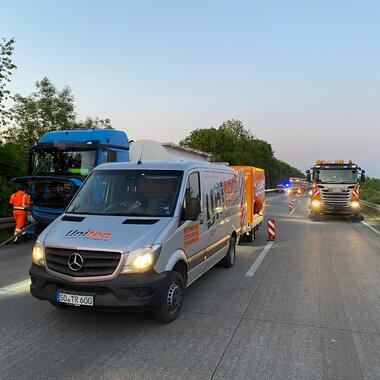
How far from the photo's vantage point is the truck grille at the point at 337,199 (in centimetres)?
1880

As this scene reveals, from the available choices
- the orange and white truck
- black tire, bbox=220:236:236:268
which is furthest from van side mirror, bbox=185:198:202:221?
the orange and white truck

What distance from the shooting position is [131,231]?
4.83 m

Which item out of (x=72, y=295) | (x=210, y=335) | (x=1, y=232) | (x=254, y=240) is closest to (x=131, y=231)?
(x=72, y=295)

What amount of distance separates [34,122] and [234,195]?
21451 mm

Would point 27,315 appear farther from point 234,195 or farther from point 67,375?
point 234,195

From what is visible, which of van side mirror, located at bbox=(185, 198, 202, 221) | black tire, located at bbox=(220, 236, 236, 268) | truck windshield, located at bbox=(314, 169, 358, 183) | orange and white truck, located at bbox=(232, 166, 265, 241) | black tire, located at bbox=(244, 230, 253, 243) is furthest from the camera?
truck windshield, located at bbox=(314, 169, 358, 183)

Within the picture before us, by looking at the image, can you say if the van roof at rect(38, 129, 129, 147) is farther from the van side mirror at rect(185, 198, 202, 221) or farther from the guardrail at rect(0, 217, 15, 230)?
the van side mirror at rect(185, 198, 202, 221)

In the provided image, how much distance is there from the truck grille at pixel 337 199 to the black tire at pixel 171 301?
1523 centimetres

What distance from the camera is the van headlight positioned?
452 centimetres

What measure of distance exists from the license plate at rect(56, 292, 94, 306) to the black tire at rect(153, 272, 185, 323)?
2.76 ft

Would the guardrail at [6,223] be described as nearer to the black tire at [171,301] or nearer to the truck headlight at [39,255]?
the truck headlight at [39,255]

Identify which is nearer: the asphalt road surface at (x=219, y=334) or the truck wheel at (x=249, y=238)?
the asphalt road surface at (x=219, y=334)

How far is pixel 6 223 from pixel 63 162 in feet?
8.49

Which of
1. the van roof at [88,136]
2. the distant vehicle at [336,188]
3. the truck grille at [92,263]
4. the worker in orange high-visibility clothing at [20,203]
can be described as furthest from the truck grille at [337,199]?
the truck grille at [92,263]
